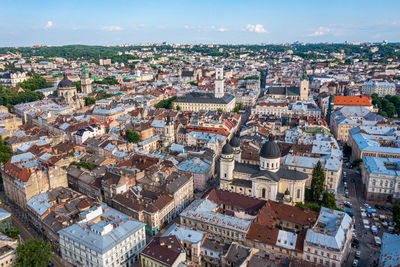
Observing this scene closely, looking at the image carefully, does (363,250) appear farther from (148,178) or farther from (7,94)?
(7,94)

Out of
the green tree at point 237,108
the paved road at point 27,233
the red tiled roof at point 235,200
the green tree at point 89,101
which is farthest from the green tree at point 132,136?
the green tree at point 237,108

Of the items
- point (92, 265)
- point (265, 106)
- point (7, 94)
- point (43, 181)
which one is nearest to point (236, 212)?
point (92, 265)

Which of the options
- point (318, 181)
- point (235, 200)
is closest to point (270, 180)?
point (235, 200)

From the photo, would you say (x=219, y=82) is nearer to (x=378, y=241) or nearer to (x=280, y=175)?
(x=280, y=175)

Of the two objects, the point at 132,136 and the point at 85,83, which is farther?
the point at 85,83

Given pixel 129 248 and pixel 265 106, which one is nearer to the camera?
pixel 129 248

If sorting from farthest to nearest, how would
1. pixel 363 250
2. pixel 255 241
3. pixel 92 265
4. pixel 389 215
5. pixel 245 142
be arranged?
1. pixel 245 142
2. pixel 389 215
3. pixel 363 250
4. pixel 255 241
5. pixel 92 265
